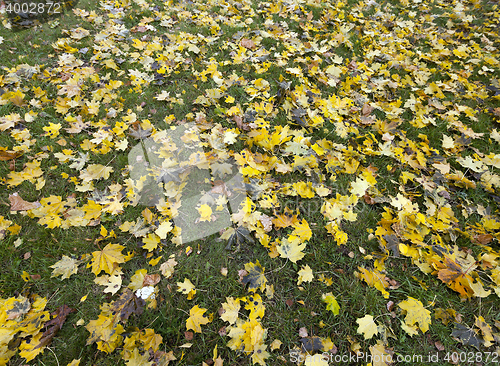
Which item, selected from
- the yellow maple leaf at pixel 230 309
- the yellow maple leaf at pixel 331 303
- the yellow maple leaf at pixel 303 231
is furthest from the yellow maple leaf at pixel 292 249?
the yellow maple leaf at pixel 230 309

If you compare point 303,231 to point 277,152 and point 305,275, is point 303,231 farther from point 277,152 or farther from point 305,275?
point 277,152

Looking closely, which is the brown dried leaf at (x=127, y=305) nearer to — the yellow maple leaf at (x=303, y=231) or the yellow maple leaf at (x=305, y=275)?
the yellow maple leaf at (x=305, y=275)

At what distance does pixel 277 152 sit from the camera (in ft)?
8.68

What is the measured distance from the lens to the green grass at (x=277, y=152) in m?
1.81

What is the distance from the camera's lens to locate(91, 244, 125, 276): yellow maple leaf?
1939mm

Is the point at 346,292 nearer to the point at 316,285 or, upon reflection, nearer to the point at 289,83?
the point at 316,285

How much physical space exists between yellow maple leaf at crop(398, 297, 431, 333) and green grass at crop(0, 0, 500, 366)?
0.21 ft

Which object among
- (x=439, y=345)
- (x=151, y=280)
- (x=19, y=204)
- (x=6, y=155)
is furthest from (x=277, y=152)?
(x=6, y=155)

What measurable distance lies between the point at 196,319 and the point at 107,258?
876 mm

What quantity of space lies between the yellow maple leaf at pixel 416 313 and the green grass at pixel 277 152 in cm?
6

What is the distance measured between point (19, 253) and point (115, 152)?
117cm

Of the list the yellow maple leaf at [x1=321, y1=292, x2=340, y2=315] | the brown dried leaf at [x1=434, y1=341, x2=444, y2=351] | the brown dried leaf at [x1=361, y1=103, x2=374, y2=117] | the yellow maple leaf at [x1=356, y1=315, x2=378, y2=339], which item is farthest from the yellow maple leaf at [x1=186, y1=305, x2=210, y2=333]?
the brown dried leaf at [x1=361, y1=103, x2=374, y2=117]

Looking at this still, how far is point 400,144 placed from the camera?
278 centimetres

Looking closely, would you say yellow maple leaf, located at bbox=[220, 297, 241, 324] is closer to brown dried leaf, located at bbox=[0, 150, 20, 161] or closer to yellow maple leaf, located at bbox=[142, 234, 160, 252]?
yellow maple leaf, located at bbox=[142, 234, 160, 252]
